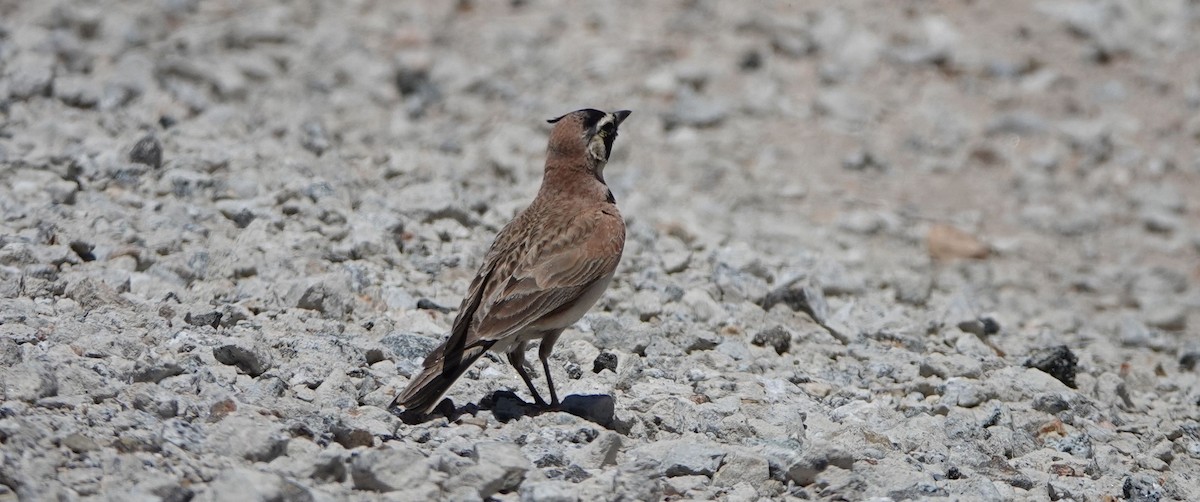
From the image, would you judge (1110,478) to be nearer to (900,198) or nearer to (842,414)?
(842,414)

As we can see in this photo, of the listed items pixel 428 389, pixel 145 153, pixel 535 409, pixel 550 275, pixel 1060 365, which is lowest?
pixel 1060 365

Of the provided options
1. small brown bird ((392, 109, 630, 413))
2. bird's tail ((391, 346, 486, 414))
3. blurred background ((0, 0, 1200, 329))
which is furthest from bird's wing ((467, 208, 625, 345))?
blurred background ((0, 0, 1200, 329))

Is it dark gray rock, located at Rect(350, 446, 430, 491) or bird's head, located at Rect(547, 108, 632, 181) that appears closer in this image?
dark gray rock, located at Rect(350, 446, 430, 491)

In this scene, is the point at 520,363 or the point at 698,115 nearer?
the point at 520,363

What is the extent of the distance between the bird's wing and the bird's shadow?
38 cm

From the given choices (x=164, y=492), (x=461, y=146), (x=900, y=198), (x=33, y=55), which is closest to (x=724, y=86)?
(x=900, y=198)

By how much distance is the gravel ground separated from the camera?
18.7ft

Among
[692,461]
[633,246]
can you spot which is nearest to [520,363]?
[692,461]

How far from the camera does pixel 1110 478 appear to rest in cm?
637

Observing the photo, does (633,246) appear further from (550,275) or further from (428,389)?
(428,389)

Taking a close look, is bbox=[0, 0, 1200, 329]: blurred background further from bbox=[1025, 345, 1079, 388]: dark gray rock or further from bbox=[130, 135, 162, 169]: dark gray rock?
bbox=[1025, 345, 1079, 388]: dark gray rock

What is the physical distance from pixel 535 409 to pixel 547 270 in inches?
25.9

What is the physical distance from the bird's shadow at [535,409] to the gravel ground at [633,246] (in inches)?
1.3

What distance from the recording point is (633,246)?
30.0 ft
